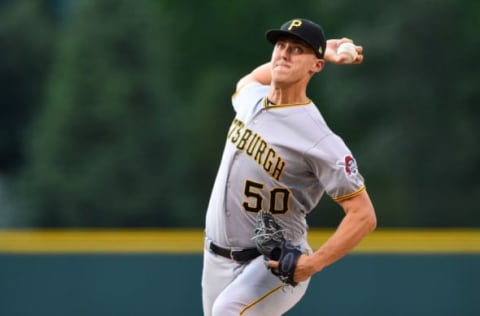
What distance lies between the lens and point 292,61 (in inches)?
232

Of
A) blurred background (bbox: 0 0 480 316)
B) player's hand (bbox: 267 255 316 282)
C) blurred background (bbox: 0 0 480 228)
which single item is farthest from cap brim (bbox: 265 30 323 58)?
blurred background (bbox: 0 0 480 228)

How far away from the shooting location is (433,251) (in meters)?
9.35

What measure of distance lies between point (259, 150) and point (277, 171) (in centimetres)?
14

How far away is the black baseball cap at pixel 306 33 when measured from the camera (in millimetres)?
5880

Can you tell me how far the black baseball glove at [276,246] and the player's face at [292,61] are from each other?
651 millimetres

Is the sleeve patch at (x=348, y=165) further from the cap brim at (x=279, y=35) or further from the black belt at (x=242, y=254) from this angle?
the black belt at (x=242, y=254)

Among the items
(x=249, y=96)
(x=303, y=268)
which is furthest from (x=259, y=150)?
(x=303, y=268)

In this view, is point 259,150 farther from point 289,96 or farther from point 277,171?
point 289,96

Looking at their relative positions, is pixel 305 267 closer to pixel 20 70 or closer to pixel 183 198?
pixel 183 198

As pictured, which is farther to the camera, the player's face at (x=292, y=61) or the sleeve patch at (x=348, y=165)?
the player's face at (x=292, y=61)

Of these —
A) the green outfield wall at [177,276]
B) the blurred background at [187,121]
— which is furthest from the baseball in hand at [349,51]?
the blurred background at [187,121]

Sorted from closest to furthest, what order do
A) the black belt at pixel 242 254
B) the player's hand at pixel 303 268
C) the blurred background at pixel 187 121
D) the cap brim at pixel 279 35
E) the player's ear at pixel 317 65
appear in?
the player's hand at pixel 303 268 < the cap brim at pixel 279 35 < the player's ear at pixel 317 65 < the black belt at pixel 242 254 < the blurred background at pixel 187 121

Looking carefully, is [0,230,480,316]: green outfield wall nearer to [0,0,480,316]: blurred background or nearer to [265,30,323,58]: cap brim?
[265,30,323,58]: cap brim

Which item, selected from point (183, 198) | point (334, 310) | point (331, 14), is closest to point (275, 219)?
point (334, 310)
